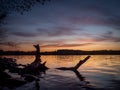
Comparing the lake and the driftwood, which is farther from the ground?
the driftwood

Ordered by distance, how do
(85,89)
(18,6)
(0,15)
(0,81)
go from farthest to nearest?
1. (0,15)
2. (0,81)
3. (85,89)
4. (18,6)

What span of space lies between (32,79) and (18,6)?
1123 centimetres

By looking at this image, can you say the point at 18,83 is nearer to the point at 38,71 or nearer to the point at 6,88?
the point at 6,88

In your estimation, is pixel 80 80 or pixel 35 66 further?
pixel 35 66

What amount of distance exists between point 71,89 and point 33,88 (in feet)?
12.9

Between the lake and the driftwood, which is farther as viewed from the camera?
the driftwood

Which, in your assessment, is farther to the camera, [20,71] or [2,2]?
[20,71]

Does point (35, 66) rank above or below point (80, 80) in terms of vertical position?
above

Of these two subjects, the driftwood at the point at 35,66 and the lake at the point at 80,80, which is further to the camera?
the driftwood at the point at 35,66

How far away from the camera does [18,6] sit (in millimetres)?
19203

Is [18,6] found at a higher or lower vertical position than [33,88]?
higher

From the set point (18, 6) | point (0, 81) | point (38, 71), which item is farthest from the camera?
point (38, 71)

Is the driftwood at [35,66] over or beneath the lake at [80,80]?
over

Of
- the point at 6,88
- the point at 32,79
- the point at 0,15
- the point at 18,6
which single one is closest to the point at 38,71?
the point at 32,79
